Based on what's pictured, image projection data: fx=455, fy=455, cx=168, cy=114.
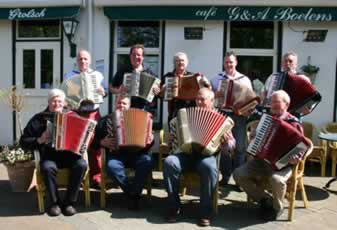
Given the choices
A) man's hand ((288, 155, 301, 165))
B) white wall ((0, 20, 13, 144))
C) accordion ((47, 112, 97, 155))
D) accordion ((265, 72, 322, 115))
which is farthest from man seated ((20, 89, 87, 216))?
white wall ((0, 20, 13, 144))

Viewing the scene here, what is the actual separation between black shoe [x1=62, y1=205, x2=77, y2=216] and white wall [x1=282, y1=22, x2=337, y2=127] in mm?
4392

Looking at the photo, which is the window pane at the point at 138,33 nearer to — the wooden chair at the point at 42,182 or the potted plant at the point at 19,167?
the potted plant at the point at 19,167

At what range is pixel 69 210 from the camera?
4633mm

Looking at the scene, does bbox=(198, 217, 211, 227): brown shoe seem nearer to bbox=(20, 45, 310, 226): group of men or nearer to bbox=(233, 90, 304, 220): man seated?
bbox=(20, 45, 310, 226): group of men

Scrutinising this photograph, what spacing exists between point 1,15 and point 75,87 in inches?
148

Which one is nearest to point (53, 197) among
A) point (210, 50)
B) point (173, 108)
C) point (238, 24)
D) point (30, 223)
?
point (30, 223)

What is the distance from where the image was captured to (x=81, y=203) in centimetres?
504

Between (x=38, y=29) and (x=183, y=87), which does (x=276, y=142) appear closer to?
(x=183, y=87)

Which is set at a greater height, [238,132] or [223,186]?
[238,132]

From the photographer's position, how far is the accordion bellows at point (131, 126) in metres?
4.76

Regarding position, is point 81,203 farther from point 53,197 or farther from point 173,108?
point 173,108

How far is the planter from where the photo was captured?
5.43 m

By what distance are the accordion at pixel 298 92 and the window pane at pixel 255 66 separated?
2.63 metres

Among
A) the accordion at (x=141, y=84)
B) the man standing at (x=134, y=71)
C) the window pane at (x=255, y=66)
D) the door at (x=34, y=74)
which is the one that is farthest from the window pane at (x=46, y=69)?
the accordion at (x=141, y=84)
